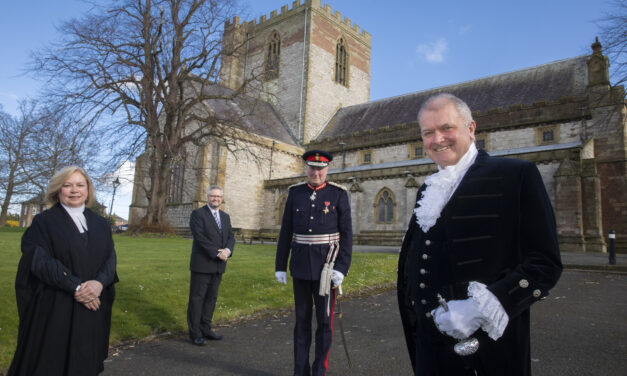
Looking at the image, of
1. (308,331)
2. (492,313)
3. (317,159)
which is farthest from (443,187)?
(308,331)

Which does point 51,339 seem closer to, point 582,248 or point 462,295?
point 462,295

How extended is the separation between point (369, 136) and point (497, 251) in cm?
2701

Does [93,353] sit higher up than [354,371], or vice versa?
[93,353]

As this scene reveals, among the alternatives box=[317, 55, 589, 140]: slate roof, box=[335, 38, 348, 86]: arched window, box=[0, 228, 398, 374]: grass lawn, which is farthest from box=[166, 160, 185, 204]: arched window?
box=[0, 228, 398, 374]: grass lawn

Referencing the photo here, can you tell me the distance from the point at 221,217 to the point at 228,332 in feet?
5.09

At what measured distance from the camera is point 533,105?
22219 mm

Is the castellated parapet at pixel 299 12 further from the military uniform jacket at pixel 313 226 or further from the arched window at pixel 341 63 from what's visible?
the military uniform jacket at pixel 313 226

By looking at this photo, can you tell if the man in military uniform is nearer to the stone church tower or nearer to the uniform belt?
the uniform belt

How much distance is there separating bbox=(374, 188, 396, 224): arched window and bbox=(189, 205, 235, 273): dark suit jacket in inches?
719

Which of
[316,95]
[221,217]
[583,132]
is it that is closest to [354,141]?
[316,95]

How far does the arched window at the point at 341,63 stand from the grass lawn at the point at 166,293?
28.8 meters

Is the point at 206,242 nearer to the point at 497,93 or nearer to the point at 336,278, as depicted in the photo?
the point at 336,278

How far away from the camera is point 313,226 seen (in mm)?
3963

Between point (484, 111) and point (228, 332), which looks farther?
point (484, 111)
